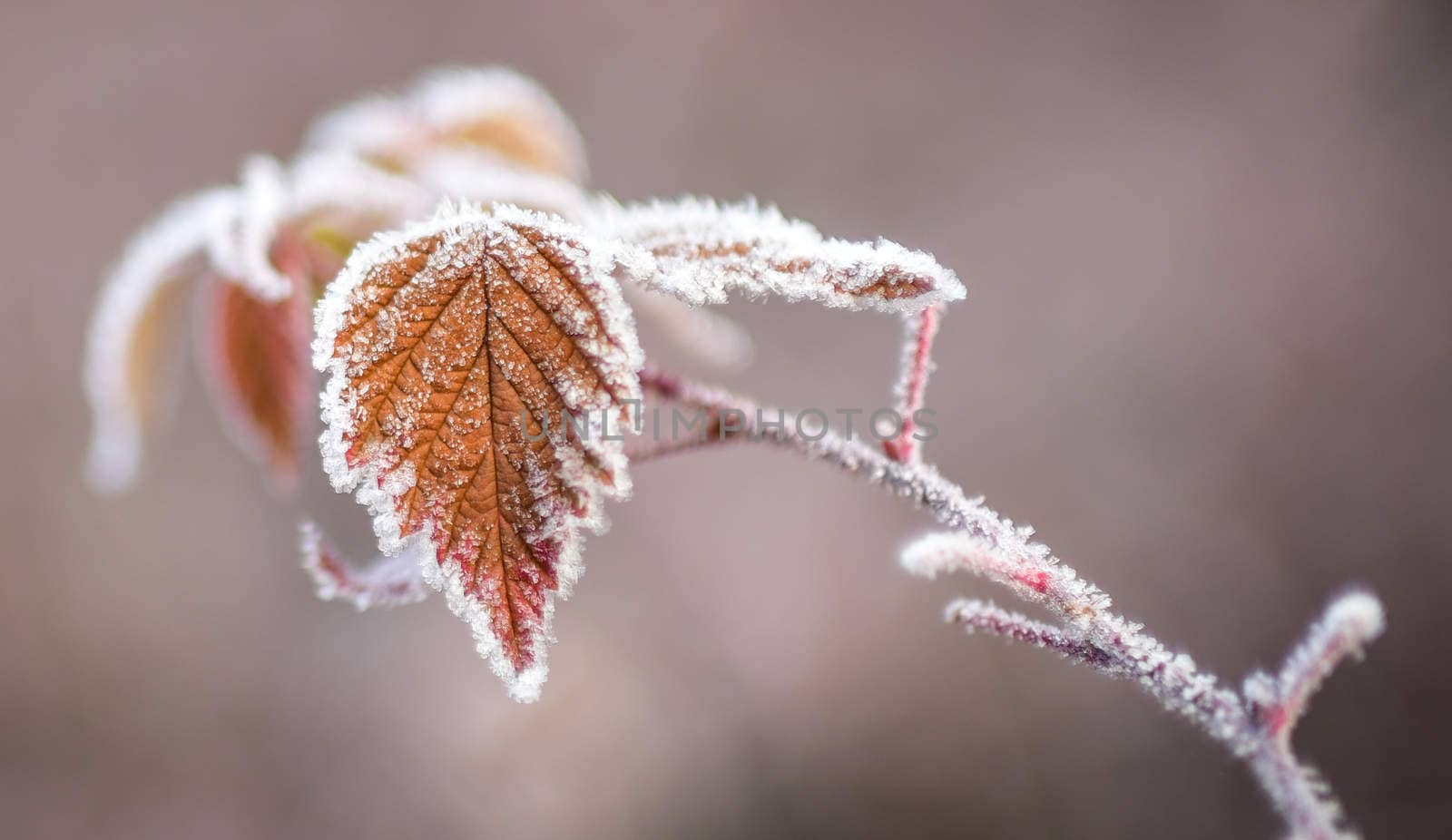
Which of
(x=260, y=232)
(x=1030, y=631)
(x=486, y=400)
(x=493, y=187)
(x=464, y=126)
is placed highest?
(x=464, y=126)

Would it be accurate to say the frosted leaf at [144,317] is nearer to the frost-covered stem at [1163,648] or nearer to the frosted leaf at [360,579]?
the frosted leaf at [360,579]

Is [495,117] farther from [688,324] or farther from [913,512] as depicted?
[913,512]

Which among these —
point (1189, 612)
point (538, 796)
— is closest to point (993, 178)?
point (1189, 612)

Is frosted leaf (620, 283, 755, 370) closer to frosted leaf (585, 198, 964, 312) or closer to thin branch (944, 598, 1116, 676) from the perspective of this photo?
frosted leaf (585, 198, 964, 312)

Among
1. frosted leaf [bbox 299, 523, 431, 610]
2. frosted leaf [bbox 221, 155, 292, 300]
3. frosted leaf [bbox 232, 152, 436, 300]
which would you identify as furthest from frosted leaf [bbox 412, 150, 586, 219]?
frosted leaf [bbox 299, 523, 431, 610]

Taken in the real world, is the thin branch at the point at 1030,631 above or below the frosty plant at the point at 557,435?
below

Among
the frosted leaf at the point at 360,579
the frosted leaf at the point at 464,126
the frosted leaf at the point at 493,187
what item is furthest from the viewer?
the frosted leaf at the point at 464,126

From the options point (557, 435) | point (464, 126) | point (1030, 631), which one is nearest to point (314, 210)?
point (464, 126)

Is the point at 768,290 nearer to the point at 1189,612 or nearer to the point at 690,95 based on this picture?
the point at 1189,612

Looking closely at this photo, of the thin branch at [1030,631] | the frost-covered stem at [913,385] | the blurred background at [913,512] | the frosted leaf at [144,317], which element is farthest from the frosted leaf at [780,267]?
the blurred background at [913,512]
